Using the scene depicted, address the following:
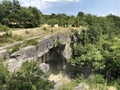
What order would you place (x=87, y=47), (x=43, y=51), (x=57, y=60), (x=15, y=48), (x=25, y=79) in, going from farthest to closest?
(x=87, y=47), (x=57, y=60), (x=43, y=51), (x=15, y=48), (x=25, y=79)

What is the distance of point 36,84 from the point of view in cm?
1371

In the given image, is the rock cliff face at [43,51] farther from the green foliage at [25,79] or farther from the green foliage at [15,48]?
the green foliage at [25,79]

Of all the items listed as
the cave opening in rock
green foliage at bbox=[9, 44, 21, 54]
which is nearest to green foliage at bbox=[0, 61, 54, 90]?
green foliage at bbox=[9, 44, 21, 54]

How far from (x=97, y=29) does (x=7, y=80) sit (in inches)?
861

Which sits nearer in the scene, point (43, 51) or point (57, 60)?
point (43, 51)

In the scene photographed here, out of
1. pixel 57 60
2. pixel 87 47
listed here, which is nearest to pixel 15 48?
pixel 57 60

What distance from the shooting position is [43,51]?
24281mm

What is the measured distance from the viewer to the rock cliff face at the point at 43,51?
59.3 feet

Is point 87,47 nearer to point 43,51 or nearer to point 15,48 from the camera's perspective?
point 43,51

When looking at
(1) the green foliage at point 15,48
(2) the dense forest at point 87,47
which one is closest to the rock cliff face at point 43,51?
(1) the green foliage at point 15,48

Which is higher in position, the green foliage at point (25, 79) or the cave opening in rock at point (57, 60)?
the green foliage at point (25, 79)

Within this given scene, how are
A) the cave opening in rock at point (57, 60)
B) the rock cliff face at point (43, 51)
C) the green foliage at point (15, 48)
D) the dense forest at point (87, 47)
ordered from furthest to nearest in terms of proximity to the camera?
the dense forest at point (87, 47), the cave opening in rock at point (57, 60), the green foliage at point (15, 48), the rock cliff face at point (43, 51)

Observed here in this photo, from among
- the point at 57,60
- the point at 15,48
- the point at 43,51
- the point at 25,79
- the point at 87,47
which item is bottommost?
the point at 57,60

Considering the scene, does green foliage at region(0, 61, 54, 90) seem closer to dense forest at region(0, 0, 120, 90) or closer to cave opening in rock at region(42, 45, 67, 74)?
dense forest at region(0, 0, 120, 90)
